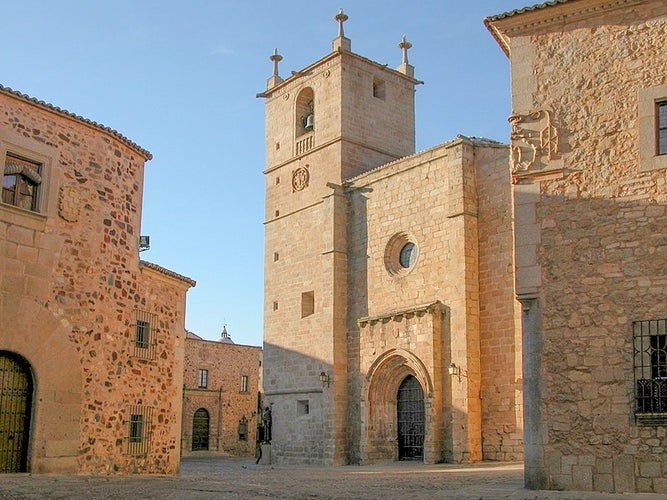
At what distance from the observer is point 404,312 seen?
2217cm

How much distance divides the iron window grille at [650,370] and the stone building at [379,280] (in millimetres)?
9404

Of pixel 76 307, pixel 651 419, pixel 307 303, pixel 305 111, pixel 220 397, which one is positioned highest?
pixel 305 111

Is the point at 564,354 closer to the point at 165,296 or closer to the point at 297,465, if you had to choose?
the point at 165,296

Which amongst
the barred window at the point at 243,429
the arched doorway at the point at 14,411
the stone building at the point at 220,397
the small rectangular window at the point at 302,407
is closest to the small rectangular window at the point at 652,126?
the arched doorway at the point at 14,411

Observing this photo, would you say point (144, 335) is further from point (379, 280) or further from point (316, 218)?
point (316, 218)

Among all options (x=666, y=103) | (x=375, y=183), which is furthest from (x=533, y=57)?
(x=375, y=183)

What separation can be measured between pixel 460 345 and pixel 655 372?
1036 cm

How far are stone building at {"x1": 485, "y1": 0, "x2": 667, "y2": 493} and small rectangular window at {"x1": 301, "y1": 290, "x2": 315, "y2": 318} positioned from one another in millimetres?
15297

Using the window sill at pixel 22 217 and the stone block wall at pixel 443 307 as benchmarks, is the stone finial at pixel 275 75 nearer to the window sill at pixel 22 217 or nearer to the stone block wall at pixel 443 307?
the stone block wall at pixel 443 307

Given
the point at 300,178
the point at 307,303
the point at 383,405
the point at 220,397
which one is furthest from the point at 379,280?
the point at 220,397

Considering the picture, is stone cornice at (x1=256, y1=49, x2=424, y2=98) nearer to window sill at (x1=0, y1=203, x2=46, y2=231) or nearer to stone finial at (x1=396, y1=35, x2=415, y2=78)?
stone finial at (x1=396, y1=35, x2=415, y2=78)

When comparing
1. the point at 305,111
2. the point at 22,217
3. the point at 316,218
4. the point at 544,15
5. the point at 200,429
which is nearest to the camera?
the point at 544,15

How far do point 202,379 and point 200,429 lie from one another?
2.15m

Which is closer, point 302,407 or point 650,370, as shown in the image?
point 650,370
